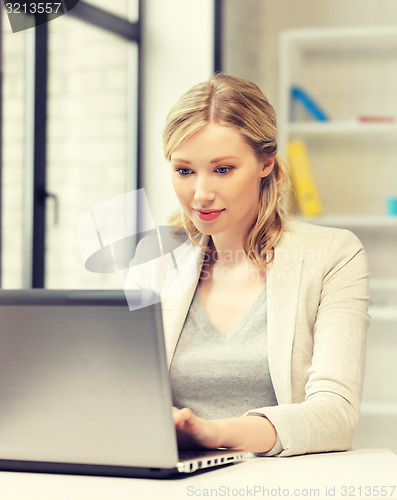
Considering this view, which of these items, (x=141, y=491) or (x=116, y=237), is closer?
(x=141, y=491)

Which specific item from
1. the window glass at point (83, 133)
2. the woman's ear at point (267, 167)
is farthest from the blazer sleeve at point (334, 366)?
the window glass at point (83, 133)

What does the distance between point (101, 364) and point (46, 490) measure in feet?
0.61

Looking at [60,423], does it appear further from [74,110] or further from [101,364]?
[74,110]

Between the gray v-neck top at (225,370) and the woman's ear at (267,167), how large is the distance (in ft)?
0.92

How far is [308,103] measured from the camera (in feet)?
10.7

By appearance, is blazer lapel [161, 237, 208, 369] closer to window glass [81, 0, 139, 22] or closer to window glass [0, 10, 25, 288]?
window glass [0, 10, 25, 288]

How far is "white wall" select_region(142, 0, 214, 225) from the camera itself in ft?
10.9

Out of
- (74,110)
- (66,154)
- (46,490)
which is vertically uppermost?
(74,110)

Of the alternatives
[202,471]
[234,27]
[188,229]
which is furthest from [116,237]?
[202,471]

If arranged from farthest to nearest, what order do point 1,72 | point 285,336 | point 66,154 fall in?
point 66,154 < point 1,72 < point 285,336

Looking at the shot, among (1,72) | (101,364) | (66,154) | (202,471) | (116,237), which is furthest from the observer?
(116,237)

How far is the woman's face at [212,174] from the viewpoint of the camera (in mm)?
1421

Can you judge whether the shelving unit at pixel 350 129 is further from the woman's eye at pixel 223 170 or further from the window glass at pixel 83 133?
the woman's eye at pixel 223 170

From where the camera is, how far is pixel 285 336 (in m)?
1.39
